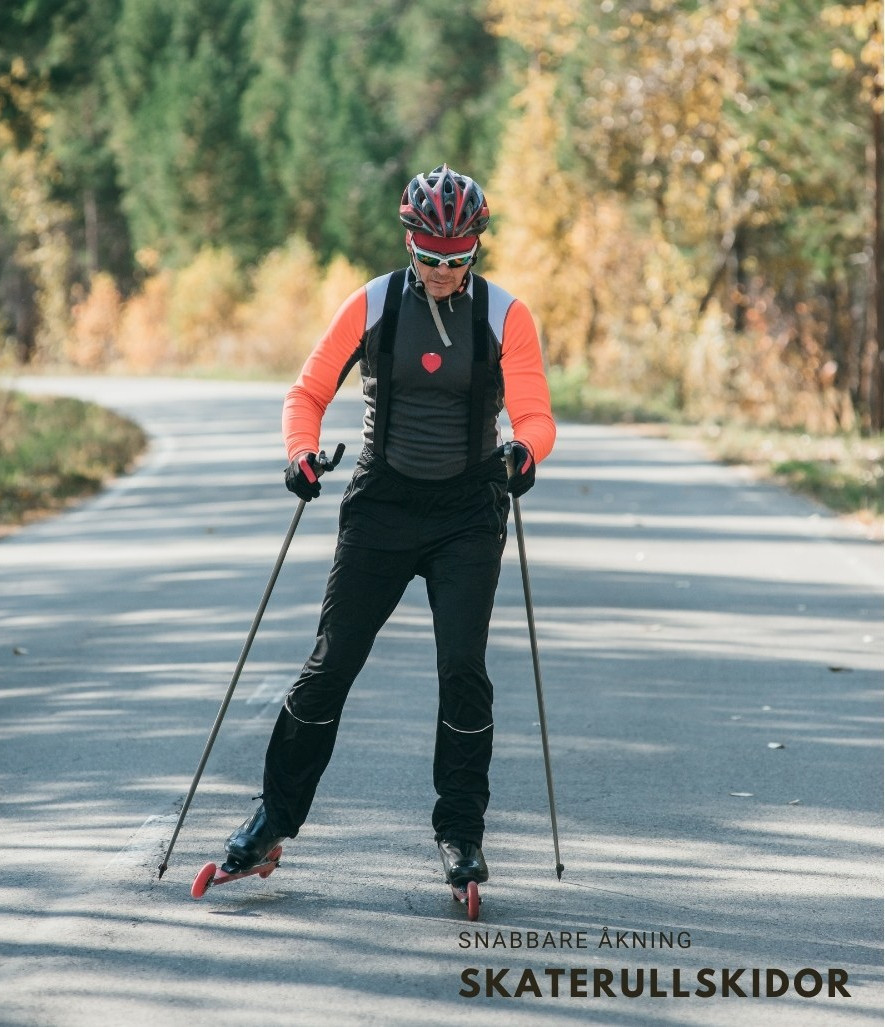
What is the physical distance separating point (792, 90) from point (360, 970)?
2255cm

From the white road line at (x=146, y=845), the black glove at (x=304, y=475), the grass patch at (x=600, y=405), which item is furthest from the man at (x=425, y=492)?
the grass patch at (x=600, y=405)

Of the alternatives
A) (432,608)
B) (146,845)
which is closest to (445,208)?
(432,608)

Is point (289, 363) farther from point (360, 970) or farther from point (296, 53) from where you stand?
point (360, 970)

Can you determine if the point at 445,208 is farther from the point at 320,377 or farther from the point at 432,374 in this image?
the point at 320,377

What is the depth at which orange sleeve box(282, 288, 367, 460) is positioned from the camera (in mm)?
5789

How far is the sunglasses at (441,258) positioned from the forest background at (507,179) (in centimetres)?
1266

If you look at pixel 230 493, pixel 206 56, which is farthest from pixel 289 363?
pixel 230 493

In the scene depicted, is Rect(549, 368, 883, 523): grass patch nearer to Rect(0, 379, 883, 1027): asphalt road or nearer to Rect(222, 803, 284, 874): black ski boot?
Rect(0, 379, 883, 1027): asphalt road

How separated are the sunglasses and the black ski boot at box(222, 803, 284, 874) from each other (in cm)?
169

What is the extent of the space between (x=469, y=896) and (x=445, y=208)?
1.94m

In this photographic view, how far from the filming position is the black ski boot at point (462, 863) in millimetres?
5617

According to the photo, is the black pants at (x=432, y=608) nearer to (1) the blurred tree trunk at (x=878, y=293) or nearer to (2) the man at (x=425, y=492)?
(2) the man at (x=425, y=492)

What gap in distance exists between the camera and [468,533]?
5.80 metres

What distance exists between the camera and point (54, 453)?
2388 centimetres
